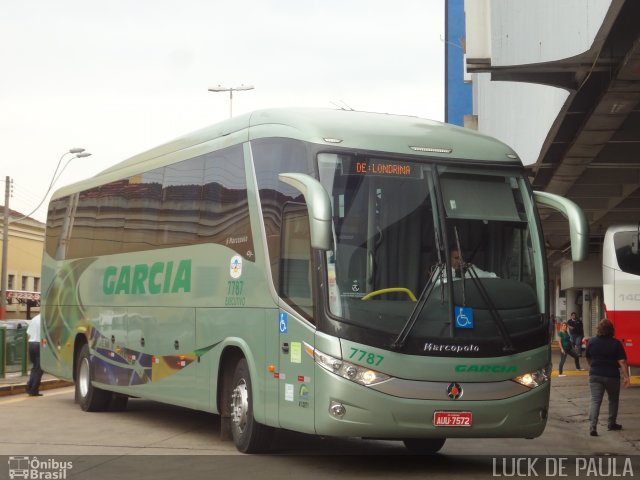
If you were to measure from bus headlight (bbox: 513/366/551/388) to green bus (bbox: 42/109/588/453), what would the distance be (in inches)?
0.9

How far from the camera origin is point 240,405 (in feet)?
41.6

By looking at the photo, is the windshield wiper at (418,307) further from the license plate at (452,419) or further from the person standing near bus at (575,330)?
the person standing near bus at (575,330)

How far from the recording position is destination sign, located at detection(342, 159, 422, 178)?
1131cm

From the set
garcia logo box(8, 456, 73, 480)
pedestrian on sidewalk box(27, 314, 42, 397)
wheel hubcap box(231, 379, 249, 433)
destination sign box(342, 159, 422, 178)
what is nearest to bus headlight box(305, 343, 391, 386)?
destination sign box(342, 159, 422, 178)

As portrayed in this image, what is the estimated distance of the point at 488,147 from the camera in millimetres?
12023

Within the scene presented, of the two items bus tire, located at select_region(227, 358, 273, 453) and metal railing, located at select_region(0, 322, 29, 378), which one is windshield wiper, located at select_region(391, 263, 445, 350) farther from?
metal railing, located at select_region(0, 322, 29, 378)

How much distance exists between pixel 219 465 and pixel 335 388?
161cm

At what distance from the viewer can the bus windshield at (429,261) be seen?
1088cm

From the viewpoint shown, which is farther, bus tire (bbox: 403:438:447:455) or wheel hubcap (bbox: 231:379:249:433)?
bus tire (bbox: 403:438:447:455)

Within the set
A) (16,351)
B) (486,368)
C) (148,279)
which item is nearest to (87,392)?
(148,279)

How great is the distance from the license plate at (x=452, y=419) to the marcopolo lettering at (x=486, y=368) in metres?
0.41

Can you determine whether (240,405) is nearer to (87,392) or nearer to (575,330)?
(87,392)

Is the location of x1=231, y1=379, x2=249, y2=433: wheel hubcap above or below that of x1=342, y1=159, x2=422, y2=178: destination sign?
below

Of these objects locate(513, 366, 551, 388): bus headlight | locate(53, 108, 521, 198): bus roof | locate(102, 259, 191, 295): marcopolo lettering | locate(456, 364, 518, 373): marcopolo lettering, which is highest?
locate(53, 108, 521, 198): bus roof
